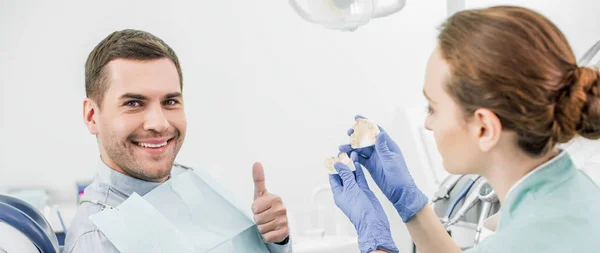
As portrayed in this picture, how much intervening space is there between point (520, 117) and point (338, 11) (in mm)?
879

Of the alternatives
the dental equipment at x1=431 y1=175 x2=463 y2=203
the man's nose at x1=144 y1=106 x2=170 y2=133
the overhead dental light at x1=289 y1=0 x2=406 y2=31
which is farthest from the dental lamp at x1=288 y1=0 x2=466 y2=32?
the dental equipment at x1=431 y1=175 x2=463 y2=203

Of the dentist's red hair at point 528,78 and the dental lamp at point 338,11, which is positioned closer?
the dentist's red hair at point 528,78

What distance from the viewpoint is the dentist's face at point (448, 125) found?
111 centimetres

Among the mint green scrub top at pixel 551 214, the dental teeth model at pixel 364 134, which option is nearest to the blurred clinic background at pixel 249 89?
the dental teeth model at pixel 364 134

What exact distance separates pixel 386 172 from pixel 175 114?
63cm

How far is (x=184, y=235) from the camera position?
144 cm

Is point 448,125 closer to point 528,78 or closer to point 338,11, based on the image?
point 528,78

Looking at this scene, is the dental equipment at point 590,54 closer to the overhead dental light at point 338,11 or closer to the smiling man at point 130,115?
the overhead dental light at point 338,11

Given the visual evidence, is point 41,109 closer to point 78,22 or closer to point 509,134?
point 78,22

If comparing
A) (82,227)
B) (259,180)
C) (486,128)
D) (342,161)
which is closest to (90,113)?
(82,227)

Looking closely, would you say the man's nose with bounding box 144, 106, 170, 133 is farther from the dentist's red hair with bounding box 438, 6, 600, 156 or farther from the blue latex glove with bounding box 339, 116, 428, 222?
the dentist's red hair with bounding box 438, 6, 600, 156

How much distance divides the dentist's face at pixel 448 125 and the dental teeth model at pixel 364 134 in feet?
1.64

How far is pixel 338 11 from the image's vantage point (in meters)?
1.77

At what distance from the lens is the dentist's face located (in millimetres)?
1110
